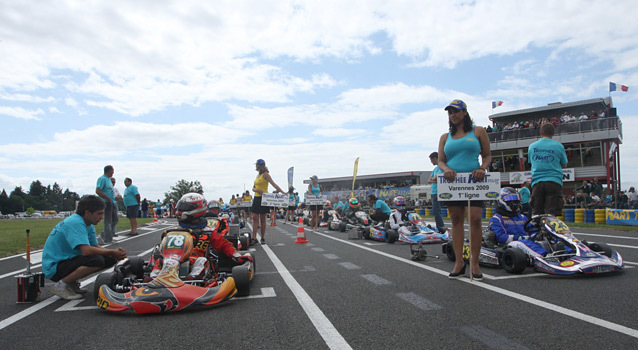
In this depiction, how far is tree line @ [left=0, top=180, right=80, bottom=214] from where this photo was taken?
98.1 metres

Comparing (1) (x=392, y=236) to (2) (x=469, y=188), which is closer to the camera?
(2) (x=469, y=188)

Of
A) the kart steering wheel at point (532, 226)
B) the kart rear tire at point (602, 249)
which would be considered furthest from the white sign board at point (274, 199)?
the kart rear tire at point (602, 249)

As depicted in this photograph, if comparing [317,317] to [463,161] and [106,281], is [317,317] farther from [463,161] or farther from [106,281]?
[463,161]

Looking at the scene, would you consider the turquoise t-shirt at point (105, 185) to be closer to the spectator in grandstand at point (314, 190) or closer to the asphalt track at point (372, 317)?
the asphalt track at point (372, 317)

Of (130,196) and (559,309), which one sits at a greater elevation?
(130,196)

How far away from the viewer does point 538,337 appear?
2.76 metres

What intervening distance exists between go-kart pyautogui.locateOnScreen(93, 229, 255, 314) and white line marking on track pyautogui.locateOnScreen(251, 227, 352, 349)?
0.60 metres

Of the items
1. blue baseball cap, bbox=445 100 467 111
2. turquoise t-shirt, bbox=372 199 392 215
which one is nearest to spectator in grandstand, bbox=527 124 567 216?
blue baseball cap, bbox=445 100 467 111

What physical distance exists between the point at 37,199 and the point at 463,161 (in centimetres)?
13732

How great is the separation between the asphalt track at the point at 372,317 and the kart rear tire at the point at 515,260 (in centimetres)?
12

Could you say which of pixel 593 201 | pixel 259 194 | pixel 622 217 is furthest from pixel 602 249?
pixel 593 201

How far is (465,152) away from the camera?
491 centimetres

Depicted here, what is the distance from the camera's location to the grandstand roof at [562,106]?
32.7 m

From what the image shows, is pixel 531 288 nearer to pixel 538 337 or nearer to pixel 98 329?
pixel 538 337
